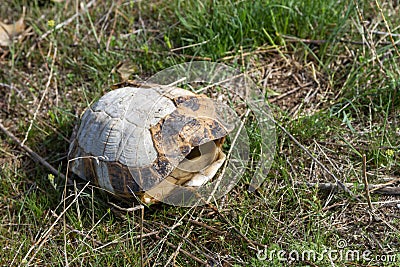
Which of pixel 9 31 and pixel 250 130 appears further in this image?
pixel 9 31

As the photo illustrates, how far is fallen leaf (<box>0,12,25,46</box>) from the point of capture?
3.38m

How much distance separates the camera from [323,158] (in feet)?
8.63

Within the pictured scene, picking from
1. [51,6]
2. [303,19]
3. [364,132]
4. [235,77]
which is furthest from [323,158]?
[51,6]

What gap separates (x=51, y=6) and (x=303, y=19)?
176 cm

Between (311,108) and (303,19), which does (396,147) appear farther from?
(303,19)

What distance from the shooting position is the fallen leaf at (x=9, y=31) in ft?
11.1

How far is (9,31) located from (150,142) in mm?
1652
